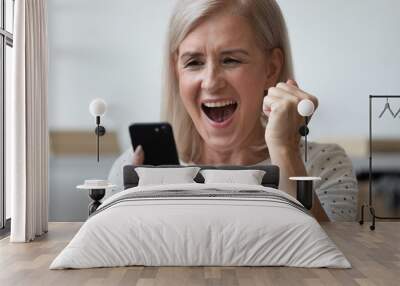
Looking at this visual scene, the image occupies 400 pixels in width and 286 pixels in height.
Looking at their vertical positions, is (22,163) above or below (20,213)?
above

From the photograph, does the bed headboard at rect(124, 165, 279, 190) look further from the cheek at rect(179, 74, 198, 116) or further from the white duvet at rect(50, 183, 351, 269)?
the white duvet at rect(50, 183, 351, 269)

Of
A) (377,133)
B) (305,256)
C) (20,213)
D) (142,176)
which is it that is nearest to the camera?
(305,256)

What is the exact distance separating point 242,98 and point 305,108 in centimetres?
72

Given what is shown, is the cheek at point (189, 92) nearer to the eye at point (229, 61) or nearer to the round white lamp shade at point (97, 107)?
the eye at point (229, 61)

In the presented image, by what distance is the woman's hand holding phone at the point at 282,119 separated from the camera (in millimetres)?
7051

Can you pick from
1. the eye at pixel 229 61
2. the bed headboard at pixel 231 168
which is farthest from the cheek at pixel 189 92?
the bed headboard at pixel 231 168

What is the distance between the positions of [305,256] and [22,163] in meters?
2.95

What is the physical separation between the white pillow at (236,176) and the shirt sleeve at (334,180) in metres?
0.93

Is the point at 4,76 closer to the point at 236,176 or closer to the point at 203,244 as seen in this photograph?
the point at 236,176

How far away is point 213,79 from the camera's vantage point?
22.8 feet

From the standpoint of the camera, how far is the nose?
6.95 meters

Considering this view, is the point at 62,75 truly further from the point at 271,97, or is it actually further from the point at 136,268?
the point at 136,268

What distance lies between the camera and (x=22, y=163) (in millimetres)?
5930

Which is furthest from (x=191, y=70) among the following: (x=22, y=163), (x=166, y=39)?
(x=22, y=163)
